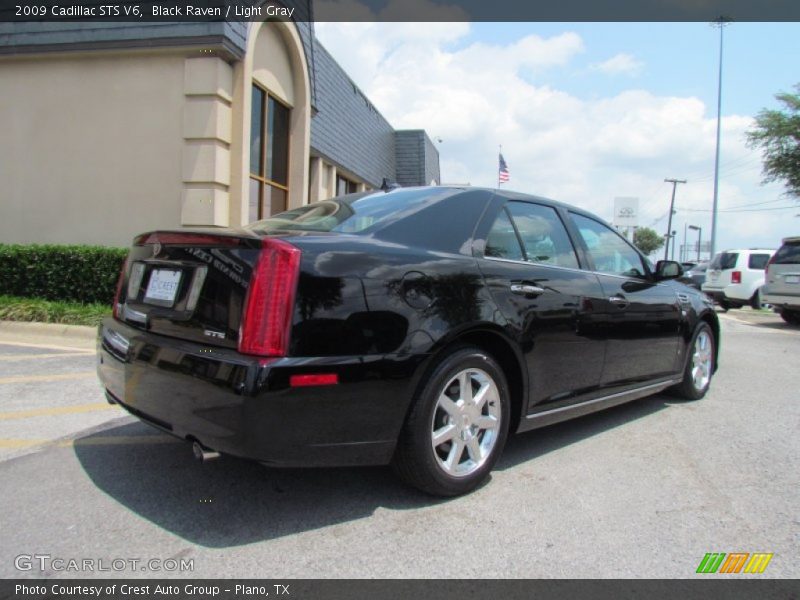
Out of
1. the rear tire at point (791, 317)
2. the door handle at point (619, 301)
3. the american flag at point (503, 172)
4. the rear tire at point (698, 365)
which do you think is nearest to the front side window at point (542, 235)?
the door handle at point (619, 301)

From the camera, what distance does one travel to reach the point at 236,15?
8375 millimetres

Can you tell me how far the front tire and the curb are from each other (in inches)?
225

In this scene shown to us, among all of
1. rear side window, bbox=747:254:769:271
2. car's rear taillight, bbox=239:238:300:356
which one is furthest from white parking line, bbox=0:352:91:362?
rear side window, bbox=747:254:769:271

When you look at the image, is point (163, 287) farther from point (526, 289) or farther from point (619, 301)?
point (619, 301)

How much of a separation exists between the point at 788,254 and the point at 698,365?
28.7 feet

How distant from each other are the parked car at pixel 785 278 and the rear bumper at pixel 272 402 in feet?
39.3

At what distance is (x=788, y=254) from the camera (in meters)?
11.9

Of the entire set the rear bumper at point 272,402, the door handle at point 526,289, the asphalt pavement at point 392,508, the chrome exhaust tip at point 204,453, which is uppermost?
the door handle at point 526,289

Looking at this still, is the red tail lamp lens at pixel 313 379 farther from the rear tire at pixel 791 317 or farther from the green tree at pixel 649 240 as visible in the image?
the green tree at pixel 649 240

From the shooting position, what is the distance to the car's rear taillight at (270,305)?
2.31m

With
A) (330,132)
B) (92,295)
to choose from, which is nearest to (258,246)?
(92,295)

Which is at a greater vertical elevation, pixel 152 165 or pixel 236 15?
pixel 236 15
